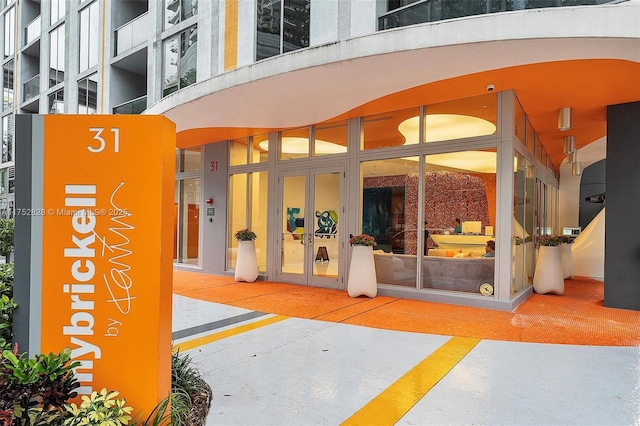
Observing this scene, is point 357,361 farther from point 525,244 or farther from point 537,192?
point 537,192

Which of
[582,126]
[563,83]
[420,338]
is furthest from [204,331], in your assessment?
[582,126]

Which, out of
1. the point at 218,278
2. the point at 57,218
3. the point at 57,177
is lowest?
the point at 218,278

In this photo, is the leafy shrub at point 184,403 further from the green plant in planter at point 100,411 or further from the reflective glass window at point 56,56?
the reflective glass window at point 56,56

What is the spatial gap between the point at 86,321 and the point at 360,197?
638 cm

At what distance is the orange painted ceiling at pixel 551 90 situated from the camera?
5395 millimetres

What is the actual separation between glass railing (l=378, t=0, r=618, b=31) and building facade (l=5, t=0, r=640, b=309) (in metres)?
0.02

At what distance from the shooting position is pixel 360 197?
7.92 meters

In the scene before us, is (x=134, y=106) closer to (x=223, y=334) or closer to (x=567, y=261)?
(x=223, y=334)

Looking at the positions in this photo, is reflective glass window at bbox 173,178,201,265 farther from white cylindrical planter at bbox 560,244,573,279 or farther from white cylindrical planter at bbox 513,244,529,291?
white cylindrical planter at bbox 560,244,573,279

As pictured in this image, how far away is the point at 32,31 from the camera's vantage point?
18641mm

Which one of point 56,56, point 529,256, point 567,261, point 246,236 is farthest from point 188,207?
point 56,56

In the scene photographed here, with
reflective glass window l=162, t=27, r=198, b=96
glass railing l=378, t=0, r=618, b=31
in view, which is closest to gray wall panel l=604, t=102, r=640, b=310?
glass railing l=378, t=0, r=618, b=31

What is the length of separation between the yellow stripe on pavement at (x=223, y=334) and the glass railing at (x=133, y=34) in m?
9.58

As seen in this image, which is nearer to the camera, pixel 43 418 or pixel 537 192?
pixel 43 418
